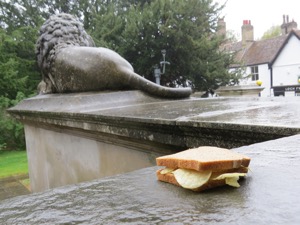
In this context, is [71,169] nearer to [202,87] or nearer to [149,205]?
[149,205]

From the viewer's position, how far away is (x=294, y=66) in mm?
29141

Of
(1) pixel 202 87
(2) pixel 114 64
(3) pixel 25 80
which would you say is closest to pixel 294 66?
(1) pixel 202 87

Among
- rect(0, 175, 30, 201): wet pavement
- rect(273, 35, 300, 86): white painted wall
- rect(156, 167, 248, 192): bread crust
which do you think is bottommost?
rect(0, 175, 30, 201): wet pavement

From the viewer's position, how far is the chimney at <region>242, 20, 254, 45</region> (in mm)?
33156

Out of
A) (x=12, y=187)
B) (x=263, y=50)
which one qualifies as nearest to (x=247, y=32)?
(x=263, y=50)

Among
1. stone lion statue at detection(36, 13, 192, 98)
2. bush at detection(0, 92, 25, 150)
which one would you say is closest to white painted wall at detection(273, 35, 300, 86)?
bush at detection(0, 92, 25, 150)

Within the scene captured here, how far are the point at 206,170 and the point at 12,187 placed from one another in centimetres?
592

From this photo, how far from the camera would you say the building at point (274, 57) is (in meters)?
29.0

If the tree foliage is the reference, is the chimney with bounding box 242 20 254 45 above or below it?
above

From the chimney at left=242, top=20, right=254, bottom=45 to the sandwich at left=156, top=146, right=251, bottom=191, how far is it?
34400 millimetres

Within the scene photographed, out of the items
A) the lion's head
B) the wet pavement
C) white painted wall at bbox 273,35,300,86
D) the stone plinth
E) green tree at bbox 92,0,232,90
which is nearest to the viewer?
the stone plinth

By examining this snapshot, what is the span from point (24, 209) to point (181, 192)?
42 centimetres

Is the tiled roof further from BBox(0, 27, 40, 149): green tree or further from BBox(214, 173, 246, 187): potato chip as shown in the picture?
BBox(214, 173, 246, 187): potato chip

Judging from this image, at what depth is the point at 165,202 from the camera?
83 cm
